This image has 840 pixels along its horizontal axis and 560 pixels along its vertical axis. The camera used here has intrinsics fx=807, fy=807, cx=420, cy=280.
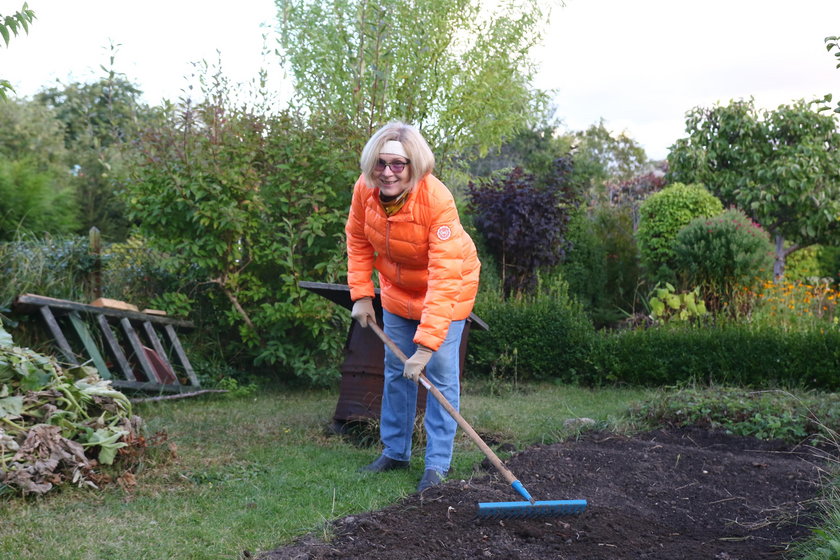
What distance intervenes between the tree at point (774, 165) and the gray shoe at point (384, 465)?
934 centimetres

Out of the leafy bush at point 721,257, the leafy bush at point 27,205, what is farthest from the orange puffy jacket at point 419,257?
the leafy bush at point 721,257

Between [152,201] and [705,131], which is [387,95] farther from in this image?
[705,131]

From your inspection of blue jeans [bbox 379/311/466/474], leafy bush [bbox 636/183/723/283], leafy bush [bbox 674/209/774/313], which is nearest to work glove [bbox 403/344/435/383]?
blue jeans [bbox 379/311/466/474]

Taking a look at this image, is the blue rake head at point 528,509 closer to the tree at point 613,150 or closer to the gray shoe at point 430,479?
the gray shoe at point 430,479

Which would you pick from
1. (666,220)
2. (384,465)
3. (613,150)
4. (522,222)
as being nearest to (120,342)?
(384,465)

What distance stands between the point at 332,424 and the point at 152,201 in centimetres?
266

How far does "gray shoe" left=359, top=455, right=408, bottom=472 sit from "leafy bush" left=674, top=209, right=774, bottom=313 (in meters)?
5.64

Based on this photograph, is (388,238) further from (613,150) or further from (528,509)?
(613,150)

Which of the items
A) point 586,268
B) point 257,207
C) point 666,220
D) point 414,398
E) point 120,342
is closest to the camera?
point 414,398

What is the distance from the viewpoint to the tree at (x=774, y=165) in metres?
12.2

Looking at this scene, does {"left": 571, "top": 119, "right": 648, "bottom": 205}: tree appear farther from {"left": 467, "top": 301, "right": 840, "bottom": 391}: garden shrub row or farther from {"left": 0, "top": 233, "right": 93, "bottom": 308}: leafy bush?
{"left": 0, "top": 233, "right": 93, "bottom": 308}: leafy bush

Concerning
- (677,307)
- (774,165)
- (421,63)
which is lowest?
(677,307)

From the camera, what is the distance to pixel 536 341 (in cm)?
782

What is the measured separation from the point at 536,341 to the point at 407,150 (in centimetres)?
435
